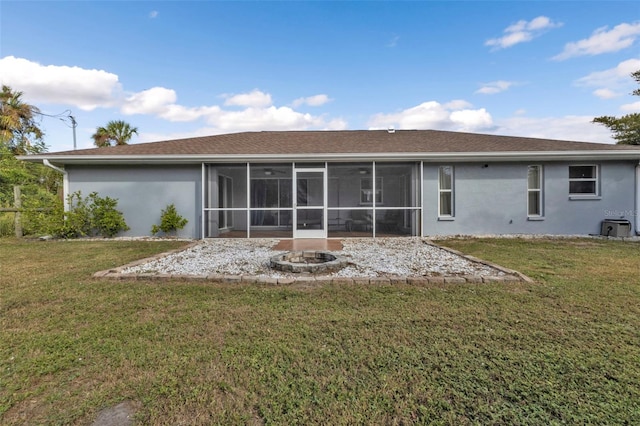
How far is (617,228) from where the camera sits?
8961 millimetres

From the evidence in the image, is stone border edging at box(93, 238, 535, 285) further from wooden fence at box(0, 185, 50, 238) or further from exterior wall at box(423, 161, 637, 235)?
wooden fence at box(0, 185, 50, 238)

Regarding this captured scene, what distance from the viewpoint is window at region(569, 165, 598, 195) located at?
953 cm

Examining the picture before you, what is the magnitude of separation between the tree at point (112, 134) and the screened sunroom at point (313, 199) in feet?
47.2

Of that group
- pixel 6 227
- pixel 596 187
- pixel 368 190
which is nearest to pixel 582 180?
pixel 596 187

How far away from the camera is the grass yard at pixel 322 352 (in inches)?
71.1

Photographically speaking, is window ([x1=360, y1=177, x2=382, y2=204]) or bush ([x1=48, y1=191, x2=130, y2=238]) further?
window ([x1=360, y1=177, x2=382, y2=204])

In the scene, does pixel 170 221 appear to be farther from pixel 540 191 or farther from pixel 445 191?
pixel 540 191

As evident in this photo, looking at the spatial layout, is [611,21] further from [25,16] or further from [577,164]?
[25,16]

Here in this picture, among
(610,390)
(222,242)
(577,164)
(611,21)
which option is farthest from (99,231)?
(611,21)

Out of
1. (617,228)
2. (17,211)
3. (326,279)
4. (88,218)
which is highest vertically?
(17,211)

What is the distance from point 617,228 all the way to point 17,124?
30904mm

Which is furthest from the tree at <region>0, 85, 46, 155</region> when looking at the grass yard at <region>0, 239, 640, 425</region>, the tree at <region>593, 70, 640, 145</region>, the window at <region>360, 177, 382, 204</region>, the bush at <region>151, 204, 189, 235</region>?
the tree at <region>593, 70, 640, 145</region>

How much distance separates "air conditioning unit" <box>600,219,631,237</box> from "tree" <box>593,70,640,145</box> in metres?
17.6

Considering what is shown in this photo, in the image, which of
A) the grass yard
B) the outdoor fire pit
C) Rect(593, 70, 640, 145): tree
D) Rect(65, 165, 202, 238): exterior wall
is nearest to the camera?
the grass yard
